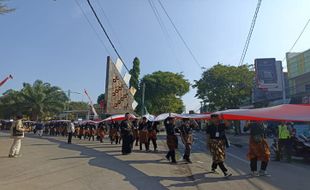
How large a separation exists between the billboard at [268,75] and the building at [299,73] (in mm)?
2108

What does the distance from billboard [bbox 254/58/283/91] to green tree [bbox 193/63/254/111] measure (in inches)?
254

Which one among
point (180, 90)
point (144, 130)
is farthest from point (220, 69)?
point (144, 130)

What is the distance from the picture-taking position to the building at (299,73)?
3941cm

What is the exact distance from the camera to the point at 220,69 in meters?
47.8

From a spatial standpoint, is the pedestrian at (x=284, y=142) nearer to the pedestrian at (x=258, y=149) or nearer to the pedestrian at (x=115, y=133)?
the pedestrian at (x=258, y=149)

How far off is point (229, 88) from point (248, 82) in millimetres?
2509

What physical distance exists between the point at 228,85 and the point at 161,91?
17.5 meters

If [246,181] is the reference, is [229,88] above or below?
above

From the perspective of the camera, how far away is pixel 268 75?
39.9 metres

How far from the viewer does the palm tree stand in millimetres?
51844

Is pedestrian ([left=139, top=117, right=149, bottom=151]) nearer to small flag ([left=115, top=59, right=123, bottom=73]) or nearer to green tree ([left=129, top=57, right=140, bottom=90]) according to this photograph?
small flag ([left=115, top=59, right=123, bottom=73])

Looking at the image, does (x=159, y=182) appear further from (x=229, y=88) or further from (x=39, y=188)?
(x=229, y=88)

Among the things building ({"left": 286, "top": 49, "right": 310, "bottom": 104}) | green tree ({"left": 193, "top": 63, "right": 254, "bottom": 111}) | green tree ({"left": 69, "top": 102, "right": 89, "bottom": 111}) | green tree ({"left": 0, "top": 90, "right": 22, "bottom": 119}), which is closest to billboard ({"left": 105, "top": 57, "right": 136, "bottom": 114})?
building ({"left": 286, "top": 49, "right": 310, "bottom": 104})

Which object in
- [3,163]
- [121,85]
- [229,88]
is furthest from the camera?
[229,88]
